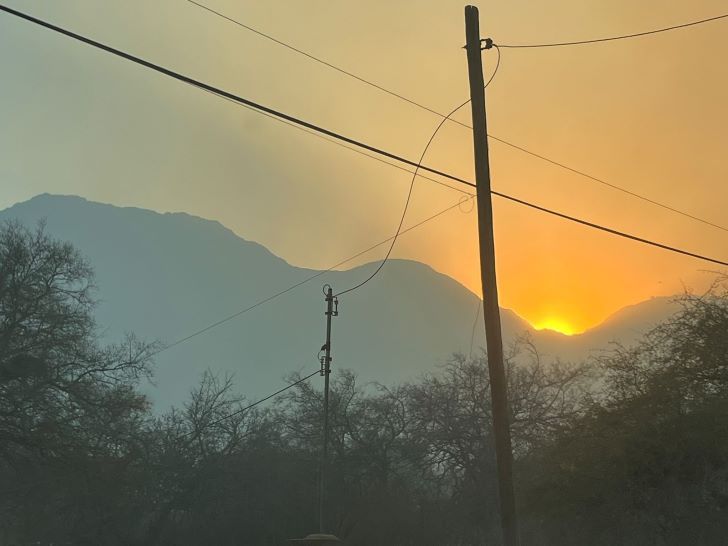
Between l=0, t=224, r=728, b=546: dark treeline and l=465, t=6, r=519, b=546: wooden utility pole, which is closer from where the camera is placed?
l=465, t=6, r=519, b=546: wooden utility pole

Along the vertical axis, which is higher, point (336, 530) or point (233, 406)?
point (233, 406)

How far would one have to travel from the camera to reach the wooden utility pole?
391 inches

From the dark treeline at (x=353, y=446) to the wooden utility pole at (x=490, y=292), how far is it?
24.4 ft

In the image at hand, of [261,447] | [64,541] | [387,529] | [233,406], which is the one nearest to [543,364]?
[387,529]

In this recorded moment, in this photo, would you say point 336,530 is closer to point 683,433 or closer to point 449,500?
point 449,500

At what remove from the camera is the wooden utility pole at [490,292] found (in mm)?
9930

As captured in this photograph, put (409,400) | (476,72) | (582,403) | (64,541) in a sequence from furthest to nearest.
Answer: (409,400)
(64,541)
(582,403)
(476,72)

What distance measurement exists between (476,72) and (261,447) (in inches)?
1296

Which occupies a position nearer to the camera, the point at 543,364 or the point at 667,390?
the point at 667,390

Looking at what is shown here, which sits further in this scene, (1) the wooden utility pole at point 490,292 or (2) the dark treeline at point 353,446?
(2) the dark treeline at point 353,446

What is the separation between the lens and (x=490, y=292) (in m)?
10.7

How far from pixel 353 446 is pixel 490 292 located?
30088 mm

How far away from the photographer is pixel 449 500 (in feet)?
111

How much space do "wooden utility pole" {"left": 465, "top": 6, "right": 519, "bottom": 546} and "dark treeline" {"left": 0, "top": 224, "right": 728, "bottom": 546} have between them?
743 cm
